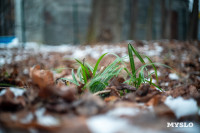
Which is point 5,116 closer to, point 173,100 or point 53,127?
point 53,127

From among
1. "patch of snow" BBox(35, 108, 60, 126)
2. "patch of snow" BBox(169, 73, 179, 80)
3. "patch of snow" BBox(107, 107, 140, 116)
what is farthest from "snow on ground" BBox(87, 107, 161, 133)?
"patch of snow" BBox(169, 73, 179, 80)

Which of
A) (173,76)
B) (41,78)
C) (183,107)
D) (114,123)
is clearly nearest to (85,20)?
(173,76)

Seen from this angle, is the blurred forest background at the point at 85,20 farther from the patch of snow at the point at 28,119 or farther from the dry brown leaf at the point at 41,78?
the patch of snow at the point at 28,119

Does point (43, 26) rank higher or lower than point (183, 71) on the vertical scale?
higher

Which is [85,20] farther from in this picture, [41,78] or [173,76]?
[41,78]

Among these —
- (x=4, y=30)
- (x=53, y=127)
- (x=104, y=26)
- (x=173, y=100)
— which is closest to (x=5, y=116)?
(x=53, y=127)

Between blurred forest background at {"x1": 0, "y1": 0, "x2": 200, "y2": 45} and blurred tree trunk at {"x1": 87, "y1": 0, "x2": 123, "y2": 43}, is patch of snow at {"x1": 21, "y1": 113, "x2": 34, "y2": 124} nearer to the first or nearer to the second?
blurred forest background at {"x1": 0, "y1": 0, "x2": 200, "y2": 45}

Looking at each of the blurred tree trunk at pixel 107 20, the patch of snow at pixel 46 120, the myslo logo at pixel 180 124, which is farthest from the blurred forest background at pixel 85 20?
the patch of snow at pixel 46 120
